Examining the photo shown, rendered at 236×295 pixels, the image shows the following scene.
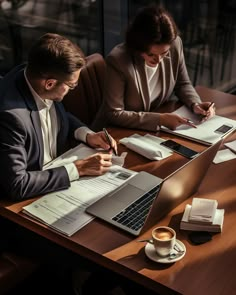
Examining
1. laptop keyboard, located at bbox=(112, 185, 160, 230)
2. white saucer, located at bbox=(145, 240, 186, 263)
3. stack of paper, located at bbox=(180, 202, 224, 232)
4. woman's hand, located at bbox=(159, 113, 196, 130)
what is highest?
woman's hand, located at bbox=(159, 113, 196, 130)

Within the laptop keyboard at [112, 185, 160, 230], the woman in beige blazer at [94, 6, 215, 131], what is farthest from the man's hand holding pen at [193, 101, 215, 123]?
the laptop keyboard at [112, 185, 160, 230]

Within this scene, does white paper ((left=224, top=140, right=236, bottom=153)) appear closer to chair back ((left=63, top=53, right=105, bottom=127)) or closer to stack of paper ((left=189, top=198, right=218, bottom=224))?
stack of paper ((left=189, top=198, right=218, bottom=224))

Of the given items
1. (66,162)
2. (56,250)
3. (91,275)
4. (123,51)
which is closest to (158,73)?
(123,51)

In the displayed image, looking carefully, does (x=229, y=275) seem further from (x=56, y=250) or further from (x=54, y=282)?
(x=54, y=282)

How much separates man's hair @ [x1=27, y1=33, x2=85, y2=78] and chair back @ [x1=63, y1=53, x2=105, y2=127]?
68cm

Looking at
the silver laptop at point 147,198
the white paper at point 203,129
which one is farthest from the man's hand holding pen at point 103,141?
the white paper at point 203,129

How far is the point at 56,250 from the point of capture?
1528 millimetres

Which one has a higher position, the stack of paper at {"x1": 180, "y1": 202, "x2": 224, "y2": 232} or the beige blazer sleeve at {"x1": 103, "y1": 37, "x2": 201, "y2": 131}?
the beige blazer sleeve at {"x1": 103, "y1": 37, "x2": 201, "y2": 131}

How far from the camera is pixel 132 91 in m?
2.29

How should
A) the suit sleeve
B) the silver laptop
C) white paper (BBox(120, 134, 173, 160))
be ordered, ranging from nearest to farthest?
the silver laptop < the suit sleeve < white paper (BBox(120, 134, 173, 160))

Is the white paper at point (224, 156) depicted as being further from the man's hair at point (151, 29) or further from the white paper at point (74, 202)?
the man's hair at point (151, 29)

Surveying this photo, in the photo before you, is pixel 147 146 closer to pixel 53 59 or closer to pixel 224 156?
pixel 224 156

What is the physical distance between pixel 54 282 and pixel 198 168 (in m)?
A: 0.97

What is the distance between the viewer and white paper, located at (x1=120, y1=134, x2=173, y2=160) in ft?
6.24
